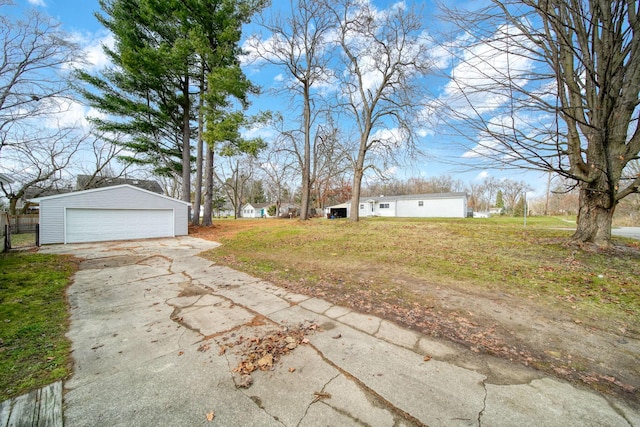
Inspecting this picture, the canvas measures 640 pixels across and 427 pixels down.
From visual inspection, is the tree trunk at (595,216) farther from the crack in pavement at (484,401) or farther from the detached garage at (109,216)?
the detached garage at (109,216)

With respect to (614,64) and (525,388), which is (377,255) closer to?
(525,388)

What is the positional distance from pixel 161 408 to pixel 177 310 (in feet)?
6.45

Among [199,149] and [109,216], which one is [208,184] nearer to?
[199,149]

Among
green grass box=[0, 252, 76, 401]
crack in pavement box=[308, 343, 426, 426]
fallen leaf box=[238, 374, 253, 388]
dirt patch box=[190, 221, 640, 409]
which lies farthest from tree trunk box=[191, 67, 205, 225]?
crack in pavement box=[308, 343, 426, 426]

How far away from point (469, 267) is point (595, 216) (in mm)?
3735

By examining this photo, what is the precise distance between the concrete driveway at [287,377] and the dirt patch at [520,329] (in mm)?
253

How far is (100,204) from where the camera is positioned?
36.2ft

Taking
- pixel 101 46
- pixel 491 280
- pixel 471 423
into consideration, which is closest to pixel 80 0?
pixel 101 46

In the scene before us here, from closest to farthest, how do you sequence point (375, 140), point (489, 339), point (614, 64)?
point (489, 339) → point (614, 64) → point (375, 140)

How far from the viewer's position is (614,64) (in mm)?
3809

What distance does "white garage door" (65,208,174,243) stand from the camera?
1055 cm

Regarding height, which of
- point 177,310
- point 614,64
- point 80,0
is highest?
point 80,0

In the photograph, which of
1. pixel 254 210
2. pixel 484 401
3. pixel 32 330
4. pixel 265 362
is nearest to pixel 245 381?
pixel 265 362

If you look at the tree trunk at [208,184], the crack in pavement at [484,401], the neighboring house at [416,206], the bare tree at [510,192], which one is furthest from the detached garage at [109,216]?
the bare tree at [510,192]
